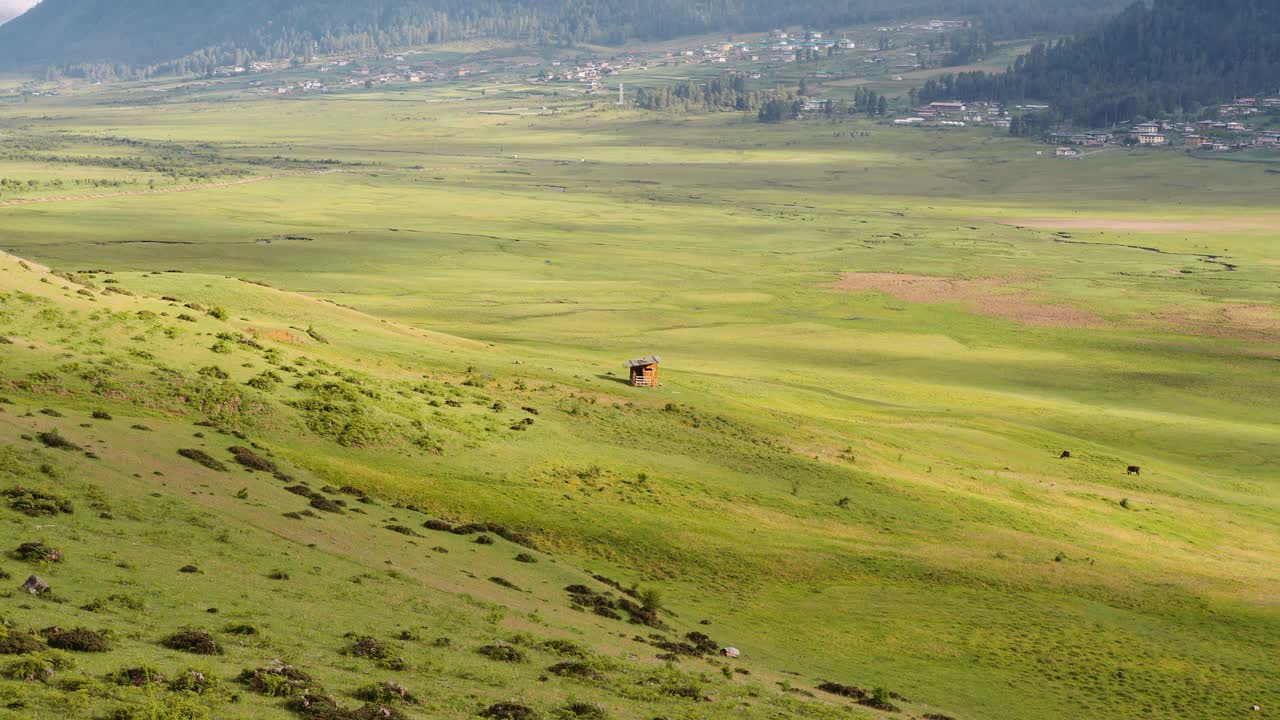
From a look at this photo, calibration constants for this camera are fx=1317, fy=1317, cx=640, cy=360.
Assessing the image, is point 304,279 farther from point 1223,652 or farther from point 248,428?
point 1223,652

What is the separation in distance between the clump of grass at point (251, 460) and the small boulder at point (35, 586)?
16.8 metres

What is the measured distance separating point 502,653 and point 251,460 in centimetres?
1750

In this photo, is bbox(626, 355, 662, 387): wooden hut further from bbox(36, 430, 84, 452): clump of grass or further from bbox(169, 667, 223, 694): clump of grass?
bbox(169, 667, 223, 694): clump of grass

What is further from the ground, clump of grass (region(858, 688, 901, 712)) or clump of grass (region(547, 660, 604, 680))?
clump of grass (region(547, 660, 604, 680))

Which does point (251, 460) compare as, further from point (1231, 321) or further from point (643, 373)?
point (1231, 321)

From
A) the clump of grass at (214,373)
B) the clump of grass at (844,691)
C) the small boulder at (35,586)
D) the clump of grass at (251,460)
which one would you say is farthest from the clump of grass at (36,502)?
the clump of grass at (844,691)

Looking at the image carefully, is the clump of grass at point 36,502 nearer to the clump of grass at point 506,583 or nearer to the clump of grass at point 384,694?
the clump of grass at point 506,583

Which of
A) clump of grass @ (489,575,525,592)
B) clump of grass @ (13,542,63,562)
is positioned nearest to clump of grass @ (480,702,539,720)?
clump of grass @ (13,542,63,562)

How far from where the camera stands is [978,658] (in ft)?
131

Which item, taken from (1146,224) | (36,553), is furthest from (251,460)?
(1146,224)

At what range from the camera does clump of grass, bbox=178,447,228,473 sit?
42938 mm

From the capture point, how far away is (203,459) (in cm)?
4325

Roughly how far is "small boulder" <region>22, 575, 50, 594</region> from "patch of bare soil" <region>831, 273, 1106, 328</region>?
97383 mm

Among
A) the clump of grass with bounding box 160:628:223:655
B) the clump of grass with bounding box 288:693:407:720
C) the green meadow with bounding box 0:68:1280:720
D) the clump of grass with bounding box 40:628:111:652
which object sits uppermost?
the clump of grass with bounding box 40:628:111:652
